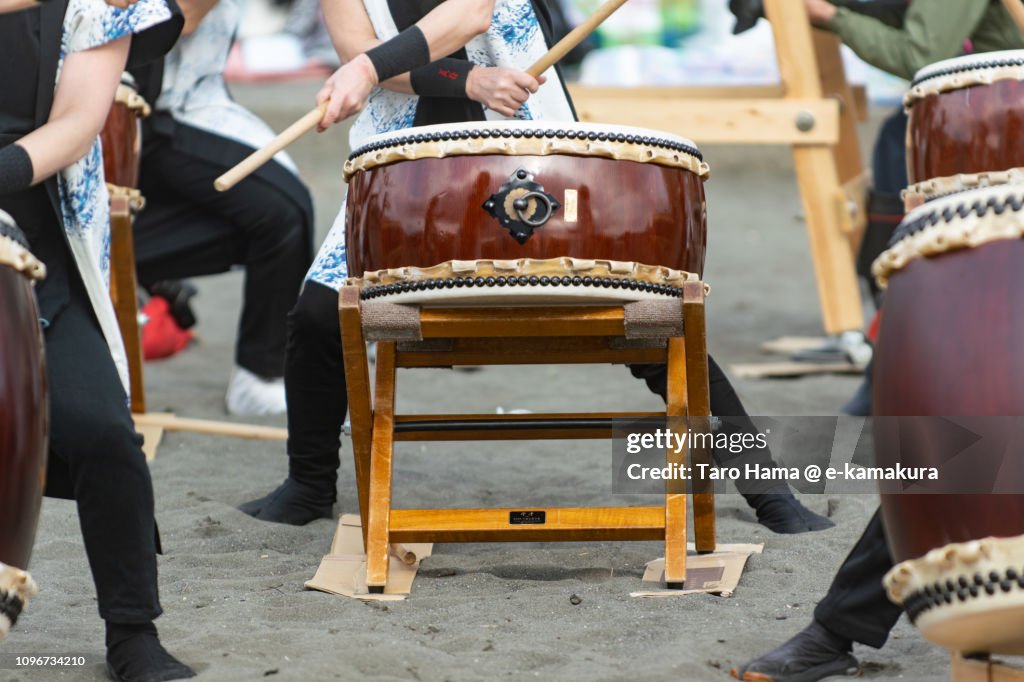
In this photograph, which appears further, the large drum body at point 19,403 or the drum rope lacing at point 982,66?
the drum rope lacing at point 982,66

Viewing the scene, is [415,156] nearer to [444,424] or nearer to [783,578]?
[444,424]

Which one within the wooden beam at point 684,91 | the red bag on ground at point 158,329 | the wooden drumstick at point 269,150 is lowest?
the red bag on ground at point 158,329

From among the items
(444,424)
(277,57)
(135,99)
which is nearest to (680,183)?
(444,424)

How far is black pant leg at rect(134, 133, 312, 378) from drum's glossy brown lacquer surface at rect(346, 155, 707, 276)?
5.81 ft

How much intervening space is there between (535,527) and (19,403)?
3.71 ft

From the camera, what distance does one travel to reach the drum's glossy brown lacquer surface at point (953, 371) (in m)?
1.68

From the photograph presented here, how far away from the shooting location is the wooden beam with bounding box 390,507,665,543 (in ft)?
8.97

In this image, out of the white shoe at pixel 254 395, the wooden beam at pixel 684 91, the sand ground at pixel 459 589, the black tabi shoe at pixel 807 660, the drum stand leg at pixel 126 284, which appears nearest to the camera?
the black tabi shoe at pixel 807 660

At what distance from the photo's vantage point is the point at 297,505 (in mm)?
3303

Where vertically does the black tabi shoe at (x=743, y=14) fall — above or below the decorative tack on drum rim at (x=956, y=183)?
above

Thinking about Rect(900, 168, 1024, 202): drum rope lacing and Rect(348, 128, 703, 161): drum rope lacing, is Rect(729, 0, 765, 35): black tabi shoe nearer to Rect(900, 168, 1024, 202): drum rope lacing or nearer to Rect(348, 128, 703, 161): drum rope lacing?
Rect(900, 168, 1024, 202): drum rope lacing

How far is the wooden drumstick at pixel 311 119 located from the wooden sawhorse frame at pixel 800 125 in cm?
→ 194

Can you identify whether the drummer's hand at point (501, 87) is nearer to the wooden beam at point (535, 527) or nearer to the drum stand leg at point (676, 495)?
the drum stand leg at point (676, 495)

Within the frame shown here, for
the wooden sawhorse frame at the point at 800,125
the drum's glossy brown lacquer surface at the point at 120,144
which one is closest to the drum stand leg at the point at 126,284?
the drum's glossy brown lacquer surface at the point at 120,144
